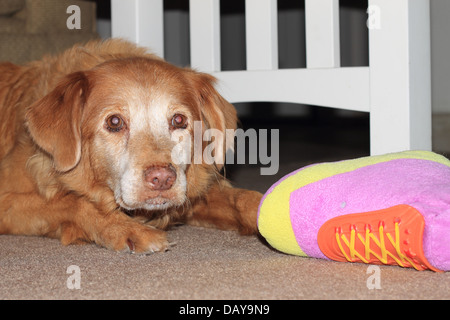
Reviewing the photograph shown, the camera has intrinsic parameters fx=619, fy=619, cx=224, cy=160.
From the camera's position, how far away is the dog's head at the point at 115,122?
6.97 feet

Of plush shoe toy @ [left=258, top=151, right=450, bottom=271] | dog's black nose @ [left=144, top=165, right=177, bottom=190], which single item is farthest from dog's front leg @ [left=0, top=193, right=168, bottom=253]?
plush shoe toy @ [left=258, top=151, right=450, bottom=271]

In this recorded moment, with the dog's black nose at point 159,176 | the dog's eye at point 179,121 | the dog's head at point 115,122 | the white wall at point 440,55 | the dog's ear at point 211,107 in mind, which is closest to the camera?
the dog's black nose at point 159,176

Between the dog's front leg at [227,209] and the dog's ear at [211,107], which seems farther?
the dog's ear at [211,107]

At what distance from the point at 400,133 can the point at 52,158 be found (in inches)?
54.5

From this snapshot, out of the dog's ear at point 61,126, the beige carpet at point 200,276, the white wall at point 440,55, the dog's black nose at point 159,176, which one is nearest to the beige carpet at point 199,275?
the beige carpet at point 200,276

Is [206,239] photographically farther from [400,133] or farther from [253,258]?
[400,133]

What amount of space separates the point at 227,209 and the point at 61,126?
705mm

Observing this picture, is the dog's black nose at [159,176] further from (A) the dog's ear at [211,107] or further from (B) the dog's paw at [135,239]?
(A) the dog's ear at [211,107]

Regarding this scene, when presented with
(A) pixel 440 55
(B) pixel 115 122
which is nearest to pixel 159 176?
(B) pixel 115 122

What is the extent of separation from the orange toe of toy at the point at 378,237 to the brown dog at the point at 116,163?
576mm

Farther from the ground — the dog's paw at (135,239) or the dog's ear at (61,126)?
the dog's ear at (61,126)

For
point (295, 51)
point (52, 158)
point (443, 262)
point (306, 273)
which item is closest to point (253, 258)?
point (306, 273)
